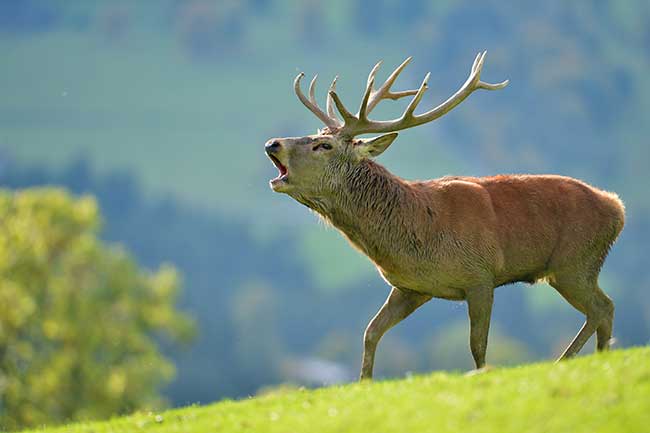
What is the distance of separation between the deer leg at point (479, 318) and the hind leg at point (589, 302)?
3.98 ft

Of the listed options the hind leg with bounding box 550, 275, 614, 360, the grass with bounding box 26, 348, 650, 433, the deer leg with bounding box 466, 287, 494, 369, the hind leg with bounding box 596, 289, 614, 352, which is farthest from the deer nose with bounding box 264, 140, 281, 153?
the hind leg with bounding box 596, 289, 614, 352

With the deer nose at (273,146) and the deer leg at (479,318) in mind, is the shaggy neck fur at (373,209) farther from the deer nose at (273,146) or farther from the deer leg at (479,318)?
the deer leg at (479,318)

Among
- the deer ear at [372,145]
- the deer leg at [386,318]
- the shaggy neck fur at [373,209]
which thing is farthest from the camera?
the deer ear at [372,145]

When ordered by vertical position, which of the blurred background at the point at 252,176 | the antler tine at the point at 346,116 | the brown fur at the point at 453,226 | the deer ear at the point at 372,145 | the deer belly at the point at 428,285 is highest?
the blurred background at the point at 252,176

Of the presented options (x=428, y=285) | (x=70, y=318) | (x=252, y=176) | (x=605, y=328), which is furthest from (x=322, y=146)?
(x=252, y=176)

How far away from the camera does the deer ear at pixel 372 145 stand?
13.1 metres

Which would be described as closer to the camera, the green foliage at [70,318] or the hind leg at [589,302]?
the hind leg at [589,302]

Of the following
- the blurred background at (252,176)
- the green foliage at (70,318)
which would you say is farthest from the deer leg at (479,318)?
the blurred background at (252,176)

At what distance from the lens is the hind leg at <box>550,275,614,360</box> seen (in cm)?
1306

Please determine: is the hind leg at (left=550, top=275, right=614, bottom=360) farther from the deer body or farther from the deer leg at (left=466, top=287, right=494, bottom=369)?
the deer leg at (left=466, top=287, right=494, bottom=369)

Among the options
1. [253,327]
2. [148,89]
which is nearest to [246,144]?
[148,89]

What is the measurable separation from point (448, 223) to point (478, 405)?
151 inches

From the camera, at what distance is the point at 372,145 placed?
517 inches

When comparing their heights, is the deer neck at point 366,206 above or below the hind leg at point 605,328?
above
